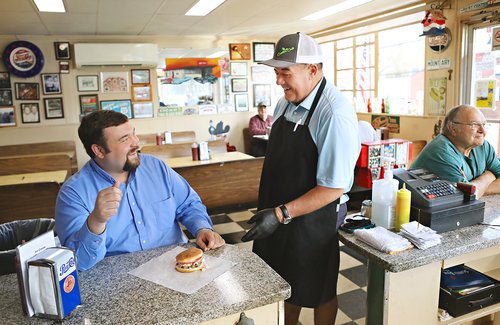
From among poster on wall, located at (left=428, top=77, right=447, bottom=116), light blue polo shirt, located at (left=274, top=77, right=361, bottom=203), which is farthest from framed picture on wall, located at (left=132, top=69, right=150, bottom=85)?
light blue polo shirt, located at (left=274, top=77, right=361, bottom=203)

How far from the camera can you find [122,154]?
5.72 feet

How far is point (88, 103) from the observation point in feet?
23.4

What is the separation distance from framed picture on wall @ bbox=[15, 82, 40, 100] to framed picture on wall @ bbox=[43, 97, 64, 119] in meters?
0.17

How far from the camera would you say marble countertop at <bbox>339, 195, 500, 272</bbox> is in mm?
1458

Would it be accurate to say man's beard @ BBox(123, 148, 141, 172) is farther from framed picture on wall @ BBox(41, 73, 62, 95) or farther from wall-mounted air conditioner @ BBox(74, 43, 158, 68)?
framed picture on wall @ BBox(41, 73, 62, 95)

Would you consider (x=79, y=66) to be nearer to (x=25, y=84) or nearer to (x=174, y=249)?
(x=25, y=84)

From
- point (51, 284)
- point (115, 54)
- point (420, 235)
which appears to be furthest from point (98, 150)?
point (115, 54)

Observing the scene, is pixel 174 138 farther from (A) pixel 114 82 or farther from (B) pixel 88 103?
(B) pixel 88 103

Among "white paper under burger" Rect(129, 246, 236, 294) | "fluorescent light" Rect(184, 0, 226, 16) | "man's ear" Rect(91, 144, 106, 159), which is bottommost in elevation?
"white paper under burger" Rect(129, 246, 236, 294)

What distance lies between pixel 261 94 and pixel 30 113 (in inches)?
170

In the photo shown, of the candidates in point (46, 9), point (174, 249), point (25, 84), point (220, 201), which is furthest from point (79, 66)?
point (174, 249)

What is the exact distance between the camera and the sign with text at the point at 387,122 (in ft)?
20.5

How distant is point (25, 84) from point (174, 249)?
6500 millimetres

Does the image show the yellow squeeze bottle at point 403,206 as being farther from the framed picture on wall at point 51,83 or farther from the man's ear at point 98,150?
the framed picture on wall at point 51,83
